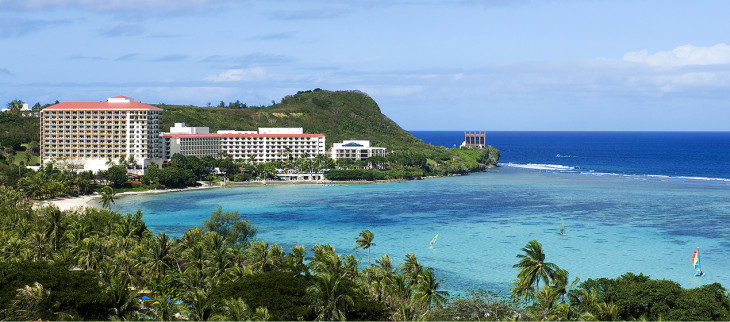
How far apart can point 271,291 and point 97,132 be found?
10827 centimetres

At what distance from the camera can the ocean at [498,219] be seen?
196 ft

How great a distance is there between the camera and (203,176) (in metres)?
132

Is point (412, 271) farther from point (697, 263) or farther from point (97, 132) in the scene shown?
point (97, 132)

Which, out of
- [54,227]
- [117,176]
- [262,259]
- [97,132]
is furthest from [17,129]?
[262,259]

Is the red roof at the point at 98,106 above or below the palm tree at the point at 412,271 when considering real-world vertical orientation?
above

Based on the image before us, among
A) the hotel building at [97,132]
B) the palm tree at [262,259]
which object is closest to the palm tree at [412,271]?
the palm tree at [262,259]

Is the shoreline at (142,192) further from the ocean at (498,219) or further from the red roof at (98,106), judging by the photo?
the red roof at (98,106)

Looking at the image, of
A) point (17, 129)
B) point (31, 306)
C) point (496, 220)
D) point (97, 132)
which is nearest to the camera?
point (31, 306)

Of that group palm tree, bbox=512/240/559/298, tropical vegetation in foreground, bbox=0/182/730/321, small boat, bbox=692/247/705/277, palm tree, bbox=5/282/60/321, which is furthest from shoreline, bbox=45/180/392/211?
small boat, bbox=692/247/705/277

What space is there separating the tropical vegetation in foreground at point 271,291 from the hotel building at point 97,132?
8658 cm

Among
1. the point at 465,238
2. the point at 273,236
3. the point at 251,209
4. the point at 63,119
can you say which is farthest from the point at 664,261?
the point at 63,119

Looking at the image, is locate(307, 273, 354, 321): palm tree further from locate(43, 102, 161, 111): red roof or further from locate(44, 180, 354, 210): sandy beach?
locate(43, 102, 161, 111): red roof

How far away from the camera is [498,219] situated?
8475 cm

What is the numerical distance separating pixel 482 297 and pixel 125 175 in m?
86.2
